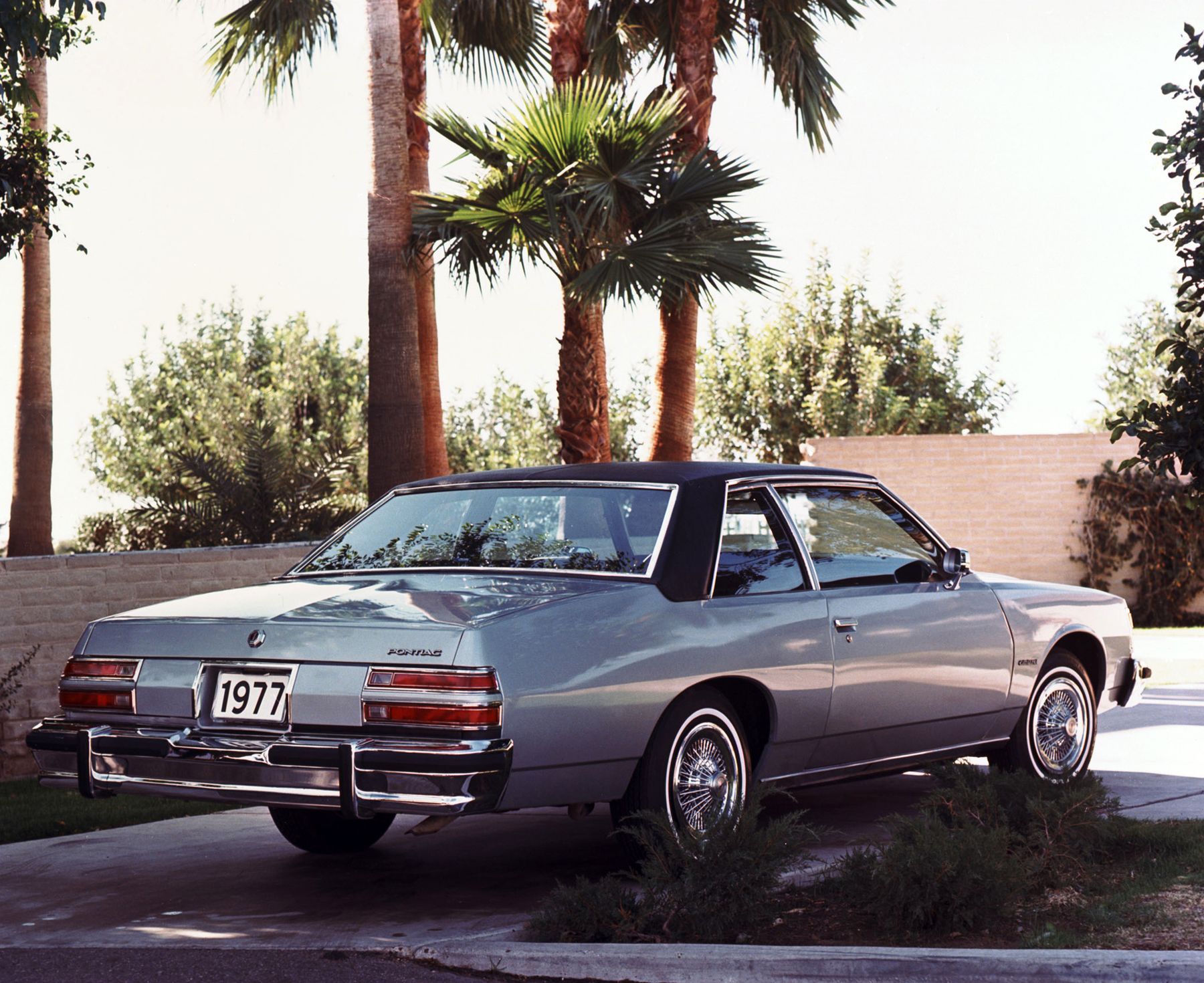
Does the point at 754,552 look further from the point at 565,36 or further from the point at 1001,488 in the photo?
the point at 1001,488

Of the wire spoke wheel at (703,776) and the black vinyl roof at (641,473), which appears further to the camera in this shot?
the black vinyl roof at (641,473)

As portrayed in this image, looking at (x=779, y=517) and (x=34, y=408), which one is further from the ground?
(x=34, y=408)

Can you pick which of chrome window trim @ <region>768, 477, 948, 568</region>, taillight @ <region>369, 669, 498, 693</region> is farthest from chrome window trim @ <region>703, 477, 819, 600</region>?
taillight @ <region>369, 669, 498, 693</region>

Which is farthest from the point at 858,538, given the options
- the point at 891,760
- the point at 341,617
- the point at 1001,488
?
the point at 1001,488

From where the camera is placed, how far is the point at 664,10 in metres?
18.3

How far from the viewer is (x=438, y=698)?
17.2ft

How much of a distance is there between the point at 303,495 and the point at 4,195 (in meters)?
6.47

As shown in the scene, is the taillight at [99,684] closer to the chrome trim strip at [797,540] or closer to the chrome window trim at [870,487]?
the chrome trim strip at [797,540]

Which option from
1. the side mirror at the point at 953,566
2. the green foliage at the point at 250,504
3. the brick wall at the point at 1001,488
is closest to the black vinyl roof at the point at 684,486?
the side mirror at the point at 953,566

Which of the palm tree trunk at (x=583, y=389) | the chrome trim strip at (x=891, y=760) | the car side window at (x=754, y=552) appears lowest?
the chrome trim strip at (x=891, y=760)

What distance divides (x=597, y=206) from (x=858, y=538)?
7.05 m

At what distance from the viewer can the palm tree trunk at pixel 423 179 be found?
18.1m

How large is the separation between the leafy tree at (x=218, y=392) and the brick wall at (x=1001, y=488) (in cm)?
1873

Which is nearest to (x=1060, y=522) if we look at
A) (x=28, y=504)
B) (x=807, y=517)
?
(x=28, y=504)
